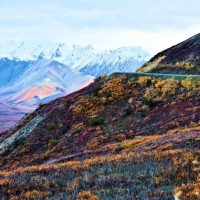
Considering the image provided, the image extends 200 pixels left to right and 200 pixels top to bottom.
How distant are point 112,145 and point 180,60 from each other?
1417 inches

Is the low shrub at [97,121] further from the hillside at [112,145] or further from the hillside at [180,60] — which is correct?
the hillside at [180,60]

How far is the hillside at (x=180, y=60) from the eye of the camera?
49938mm

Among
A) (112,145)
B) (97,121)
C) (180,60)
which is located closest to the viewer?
(112,145)

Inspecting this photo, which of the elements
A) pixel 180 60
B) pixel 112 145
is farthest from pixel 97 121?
pixel 180 60

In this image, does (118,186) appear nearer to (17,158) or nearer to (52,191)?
(52,191)

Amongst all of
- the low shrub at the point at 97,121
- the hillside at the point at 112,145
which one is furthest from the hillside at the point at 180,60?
the low shrub at the point at 97,121

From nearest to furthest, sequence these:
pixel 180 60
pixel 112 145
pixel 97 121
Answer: pixel 112 145
pixel 97 121
pixel 180 60

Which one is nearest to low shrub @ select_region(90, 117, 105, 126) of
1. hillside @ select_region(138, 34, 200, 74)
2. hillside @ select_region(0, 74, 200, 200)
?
hillside @ select_region(0, 74, 200, 200)

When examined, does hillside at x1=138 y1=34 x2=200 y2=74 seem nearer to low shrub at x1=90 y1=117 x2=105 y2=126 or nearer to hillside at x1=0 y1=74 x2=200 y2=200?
hillside at x1=0 y1=74 x2=200 y2=200

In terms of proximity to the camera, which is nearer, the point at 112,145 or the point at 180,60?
the point at 112,145

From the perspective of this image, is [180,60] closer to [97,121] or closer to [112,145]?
[97,121]

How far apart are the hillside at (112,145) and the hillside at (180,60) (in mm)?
10430

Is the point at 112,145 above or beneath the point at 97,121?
beneath

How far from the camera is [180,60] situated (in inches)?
2226
